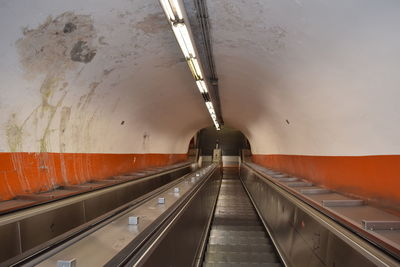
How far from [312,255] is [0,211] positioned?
3.38 metres

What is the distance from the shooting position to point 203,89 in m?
Answer: 7.39

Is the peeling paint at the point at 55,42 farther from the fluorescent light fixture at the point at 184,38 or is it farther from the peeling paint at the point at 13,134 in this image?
the fluorescent light fixture at the point at 184,38

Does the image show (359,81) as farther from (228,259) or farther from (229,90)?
(229,90)

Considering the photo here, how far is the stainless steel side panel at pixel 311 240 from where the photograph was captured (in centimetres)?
245

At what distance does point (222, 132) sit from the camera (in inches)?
968

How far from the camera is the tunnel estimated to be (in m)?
2.71

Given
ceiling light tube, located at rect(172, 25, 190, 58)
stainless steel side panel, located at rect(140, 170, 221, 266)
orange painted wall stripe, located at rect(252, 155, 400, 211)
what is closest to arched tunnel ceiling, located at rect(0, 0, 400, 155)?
orange painted wall stripe, located at rect(252, 155, 400, 211)

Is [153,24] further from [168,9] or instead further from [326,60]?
[326,60]

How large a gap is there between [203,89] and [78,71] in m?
3.24

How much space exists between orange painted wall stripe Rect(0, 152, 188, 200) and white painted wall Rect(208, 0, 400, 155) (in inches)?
127

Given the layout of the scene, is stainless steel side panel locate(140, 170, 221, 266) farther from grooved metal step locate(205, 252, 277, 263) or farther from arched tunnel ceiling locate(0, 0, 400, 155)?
arched tunnel ceiling locate(0, 0, 400, 155)

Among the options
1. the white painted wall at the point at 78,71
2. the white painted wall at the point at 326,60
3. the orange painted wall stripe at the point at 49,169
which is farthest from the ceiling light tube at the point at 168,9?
the orange painted wall stripe at the point at 49,169

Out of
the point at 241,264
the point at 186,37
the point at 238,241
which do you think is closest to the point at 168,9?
the point at 186,37

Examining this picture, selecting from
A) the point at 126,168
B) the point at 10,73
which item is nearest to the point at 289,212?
the point at 10,73
